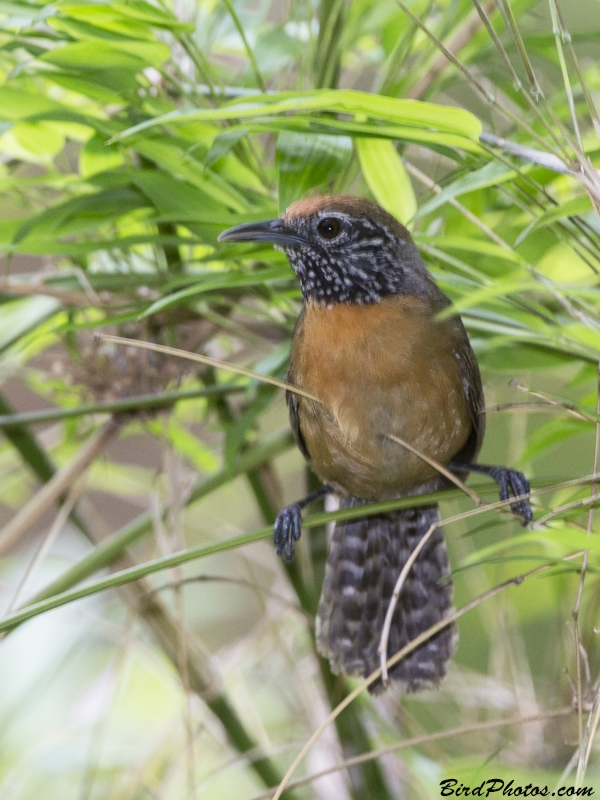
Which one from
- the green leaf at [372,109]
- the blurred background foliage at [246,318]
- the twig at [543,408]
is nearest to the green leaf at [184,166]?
the blurred background foliage at [246,318]

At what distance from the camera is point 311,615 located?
271 cm

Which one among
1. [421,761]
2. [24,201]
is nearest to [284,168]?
[24,201]

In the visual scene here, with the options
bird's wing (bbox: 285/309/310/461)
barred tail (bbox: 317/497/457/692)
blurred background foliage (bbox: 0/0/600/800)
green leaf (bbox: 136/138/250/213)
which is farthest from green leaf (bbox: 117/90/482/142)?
barred tail (bbox: 317/497/457/692)

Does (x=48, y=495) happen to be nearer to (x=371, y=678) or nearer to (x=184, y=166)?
(x=184, y=166)

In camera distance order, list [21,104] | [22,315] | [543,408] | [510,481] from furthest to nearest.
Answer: [22,315] → [510,481] → [21,104] → [543,408]

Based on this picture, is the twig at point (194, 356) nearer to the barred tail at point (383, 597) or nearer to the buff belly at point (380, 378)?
the buff belly at point (380, 378)

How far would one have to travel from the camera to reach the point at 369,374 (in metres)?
2.25

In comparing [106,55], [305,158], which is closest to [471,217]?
[305,158]

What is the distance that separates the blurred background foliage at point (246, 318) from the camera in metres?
1.70

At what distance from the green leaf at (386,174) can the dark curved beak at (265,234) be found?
0.25 m

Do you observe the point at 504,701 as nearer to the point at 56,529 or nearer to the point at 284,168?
the point at 56,529

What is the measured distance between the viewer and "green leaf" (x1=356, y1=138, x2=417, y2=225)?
1942 mm

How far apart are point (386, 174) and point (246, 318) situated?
0.93 m

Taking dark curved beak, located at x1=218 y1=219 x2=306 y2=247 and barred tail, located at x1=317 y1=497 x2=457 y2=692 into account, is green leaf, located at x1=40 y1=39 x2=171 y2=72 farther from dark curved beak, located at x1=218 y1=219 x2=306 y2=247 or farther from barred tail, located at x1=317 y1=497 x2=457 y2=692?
barred tail, located at x1=317 y1=497 x2=457 y2=692
